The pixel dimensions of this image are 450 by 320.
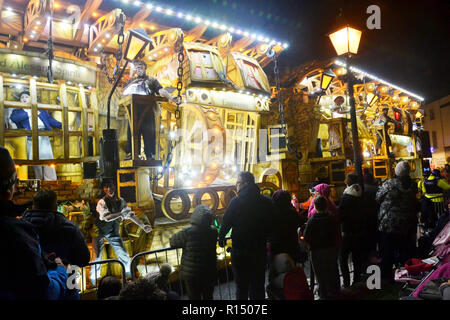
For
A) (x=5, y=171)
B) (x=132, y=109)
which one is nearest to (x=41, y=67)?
(x=132, y=109)

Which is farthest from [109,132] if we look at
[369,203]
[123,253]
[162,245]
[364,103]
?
[364,103]

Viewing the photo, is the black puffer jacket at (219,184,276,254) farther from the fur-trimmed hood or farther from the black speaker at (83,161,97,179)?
the black speaker at (83,161,97,179)

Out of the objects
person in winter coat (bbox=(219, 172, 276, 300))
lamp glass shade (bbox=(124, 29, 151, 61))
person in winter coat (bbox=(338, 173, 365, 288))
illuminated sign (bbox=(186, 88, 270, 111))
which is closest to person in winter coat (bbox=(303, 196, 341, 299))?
person in winter coat (bbox=(338, 173, 365, 288))

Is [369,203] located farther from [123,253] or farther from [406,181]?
[123,253]

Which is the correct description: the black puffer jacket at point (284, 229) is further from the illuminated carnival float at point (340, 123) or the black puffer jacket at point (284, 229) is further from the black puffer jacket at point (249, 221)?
the illuminated carnival float at point (340, 123)

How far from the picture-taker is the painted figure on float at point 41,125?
7.21 m

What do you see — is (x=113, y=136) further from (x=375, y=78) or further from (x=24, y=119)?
(x=375, y=78)

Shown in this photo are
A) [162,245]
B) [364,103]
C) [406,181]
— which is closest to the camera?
[406,181]

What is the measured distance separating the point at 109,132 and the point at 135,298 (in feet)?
15.0

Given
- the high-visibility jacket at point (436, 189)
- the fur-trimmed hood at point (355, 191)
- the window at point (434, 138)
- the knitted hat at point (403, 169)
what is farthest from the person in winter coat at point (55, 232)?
the window at point (434, 138)

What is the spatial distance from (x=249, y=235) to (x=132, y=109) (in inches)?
164

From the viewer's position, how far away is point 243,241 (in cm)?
407

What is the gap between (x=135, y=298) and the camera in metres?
2.60
